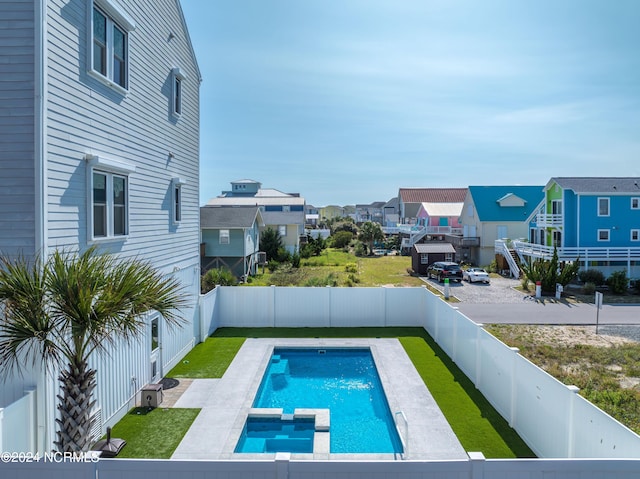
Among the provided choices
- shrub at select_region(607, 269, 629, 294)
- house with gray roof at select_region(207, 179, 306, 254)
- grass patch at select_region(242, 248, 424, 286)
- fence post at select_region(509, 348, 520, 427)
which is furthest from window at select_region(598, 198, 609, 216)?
fence post at select_region(509, 348, 520, 427)

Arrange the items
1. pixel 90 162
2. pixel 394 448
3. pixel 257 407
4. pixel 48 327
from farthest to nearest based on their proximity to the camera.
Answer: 1. pixel 257 407
2. pixel 394 448
3. pixel 90 162
4. pixel 48 327

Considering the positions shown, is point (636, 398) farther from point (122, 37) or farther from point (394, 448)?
point (122, 37)

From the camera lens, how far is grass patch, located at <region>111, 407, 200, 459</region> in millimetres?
8281

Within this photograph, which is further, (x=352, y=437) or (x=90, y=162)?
(x=352, y=437)

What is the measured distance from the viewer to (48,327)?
5.68 meters

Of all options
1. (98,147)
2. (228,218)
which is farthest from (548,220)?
(98,147)

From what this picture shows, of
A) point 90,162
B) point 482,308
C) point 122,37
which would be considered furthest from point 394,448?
point 482,308

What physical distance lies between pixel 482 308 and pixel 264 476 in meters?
18.6

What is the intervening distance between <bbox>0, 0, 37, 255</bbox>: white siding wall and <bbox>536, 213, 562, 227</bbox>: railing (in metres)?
32.3

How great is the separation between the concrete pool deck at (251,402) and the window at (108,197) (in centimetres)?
456

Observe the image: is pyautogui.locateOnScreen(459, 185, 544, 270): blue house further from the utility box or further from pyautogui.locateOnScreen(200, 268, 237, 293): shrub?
the utility box

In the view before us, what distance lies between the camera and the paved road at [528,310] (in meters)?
19.0

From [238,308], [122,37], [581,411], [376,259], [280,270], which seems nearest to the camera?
[581,411]

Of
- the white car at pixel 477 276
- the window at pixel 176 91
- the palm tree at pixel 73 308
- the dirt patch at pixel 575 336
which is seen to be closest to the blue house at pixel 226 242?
the white car at pixel 477 276
